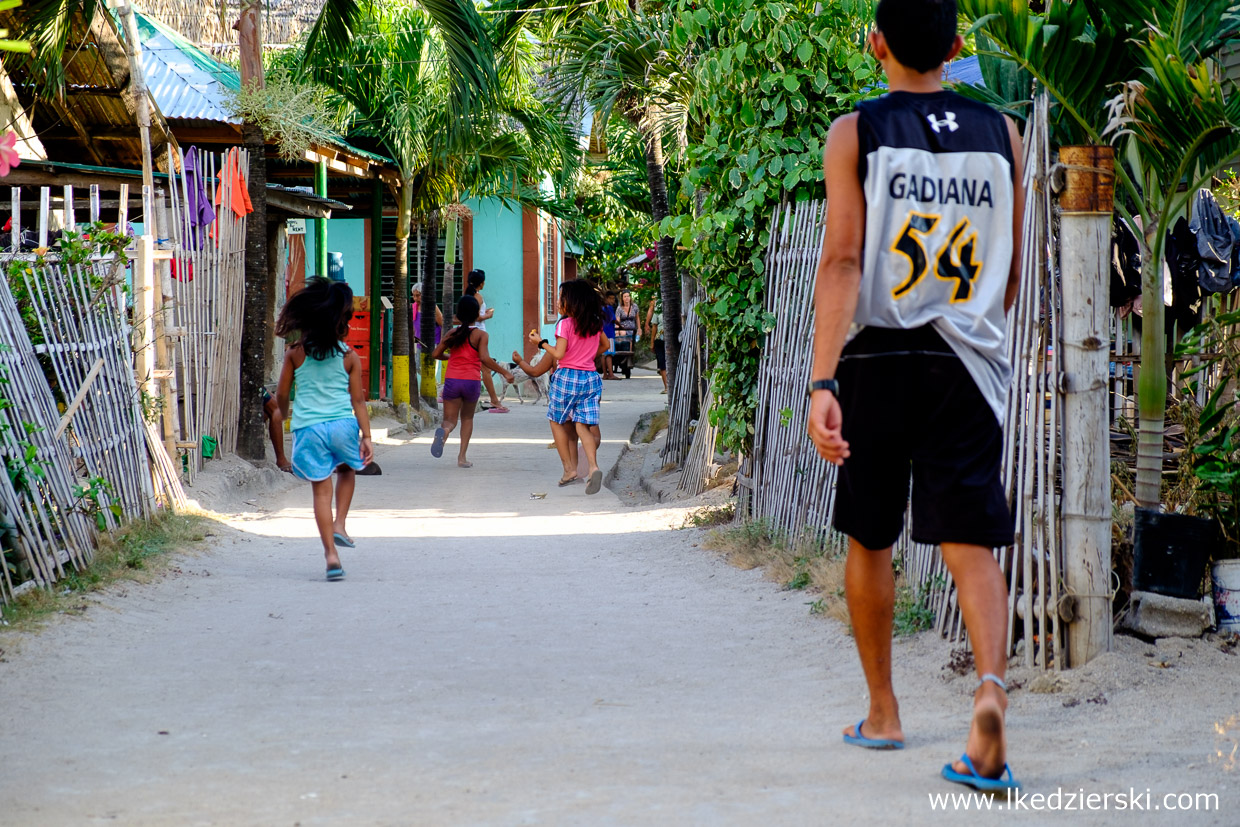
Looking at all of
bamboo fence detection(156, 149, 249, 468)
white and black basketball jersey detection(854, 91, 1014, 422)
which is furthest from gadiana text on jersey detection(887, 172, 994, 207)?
bamboo fence detection(156, 149, 249, 468)

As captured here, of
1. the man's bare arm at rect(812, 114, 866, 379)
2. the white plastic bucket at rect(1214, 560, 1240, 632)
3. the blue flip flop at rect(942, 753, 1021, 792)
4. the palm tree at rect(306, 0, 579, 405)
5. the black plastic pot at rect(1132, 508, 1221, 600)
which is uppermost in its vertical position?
the palm tree at rect(306, 0, 579, 405)

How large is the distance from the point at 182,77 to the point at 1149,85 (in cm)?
1160

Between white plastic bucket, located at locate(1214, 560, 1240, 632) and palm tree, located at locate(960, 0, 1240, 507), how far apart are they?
40 cm

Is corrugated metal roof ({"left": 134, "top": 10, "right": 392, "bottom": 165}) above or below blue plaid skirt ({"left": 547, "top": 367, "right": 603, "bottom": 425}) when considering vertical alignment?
above

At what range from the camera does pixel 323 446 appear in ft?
22.4

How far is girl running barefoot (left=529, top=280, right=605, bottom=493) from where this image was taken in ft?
35.2

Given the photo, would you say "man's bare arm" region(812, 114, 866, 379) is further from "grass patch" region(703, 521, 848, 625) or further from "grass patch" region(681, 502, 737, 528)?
"grass patch" region(681, 502, 737, 528)

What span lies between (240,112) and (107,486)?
544cm

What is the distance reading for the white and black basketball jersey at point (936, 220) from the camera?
302cm

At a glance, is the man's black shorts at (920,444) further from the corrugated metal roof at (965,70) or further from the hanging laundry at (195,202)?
the hanging laundry at (195,202)

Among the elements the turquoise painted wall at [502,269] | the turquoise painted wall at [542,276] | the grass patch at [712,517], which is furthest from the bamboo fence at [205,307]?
the turquoise painted wall at [542,276]

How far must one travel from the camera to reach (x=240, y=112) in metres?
11.0

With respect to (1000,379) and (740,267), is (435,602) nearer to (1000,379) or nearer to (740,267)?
(740,267)

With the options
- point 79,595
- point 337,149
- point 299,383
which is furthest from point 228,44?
point 79,595
